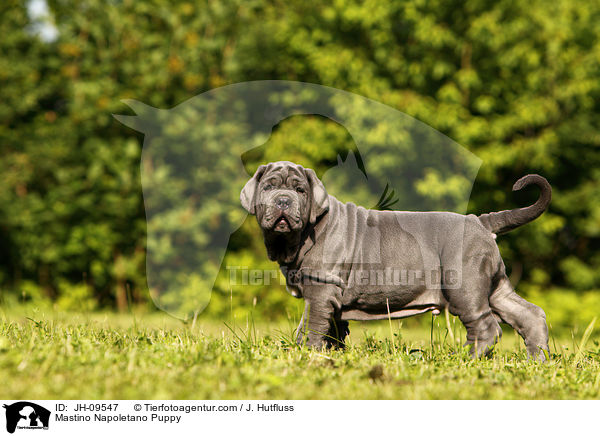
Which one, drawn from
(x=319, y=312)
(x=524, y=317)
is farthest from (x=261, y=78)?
(x=524, y=317)

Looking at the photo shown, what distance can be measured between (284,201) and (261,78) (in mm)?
10136

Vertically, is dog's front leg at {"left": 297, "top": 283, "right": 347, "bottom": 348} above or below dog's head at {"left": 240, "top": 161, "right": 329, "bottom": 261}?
below

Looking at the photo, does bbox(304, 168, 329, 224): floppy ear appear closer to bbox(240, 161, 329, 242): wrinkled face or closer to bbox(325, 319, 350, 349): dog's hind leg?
bbox(240, 161, 329, 242): wrinkled face

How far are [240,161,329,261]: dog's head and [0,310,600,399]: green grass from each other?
883mm

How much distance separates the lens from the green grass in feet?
9.94

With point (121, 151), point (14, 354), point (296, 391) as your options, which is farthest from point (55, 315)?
point (121, 151)

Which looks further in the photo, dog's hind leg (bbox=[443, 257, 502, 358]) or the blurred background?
the blurred background

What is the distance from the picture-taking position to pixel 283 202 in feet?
13.8

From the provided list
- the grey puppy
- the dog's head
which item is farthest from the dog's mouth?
the grey puppy
